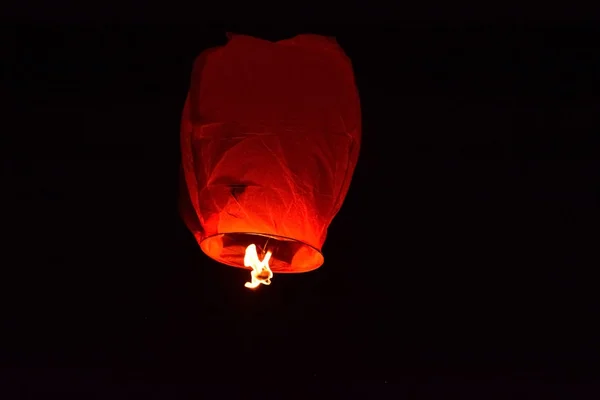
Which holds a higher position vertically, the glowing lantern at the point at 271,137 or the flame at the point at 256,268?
the glowing lantern at the point at 271,137

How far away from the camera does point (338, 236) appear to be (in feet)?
9.21

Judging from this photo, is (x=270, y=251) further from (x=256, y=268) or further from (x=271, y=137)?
(x=271, y=137)

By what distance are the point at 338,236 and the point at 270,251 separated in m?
1.10

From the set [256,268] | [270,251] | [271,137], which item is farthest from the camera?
[270,251]

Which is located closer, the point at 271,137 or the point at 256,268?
the point at 271,137

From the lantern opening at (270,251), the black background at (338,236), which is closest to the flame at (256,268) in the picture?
the lantern opening at (270,251)

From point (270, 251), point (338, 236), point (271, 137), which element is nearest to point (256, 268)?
point (270, 251)

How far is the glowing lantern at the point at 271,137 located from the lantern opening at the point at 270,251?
0.18 meters

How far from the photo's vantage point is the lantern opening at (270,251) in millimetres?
1644

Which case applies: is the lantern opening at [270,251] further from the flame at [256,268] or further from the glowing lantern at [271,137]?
the glowing lantern at [271,137]

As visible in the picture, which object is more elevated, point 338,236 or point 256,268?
point 338,236

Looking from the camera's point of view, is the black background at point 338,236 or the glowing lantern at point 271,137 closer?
the glowing lantern at point 271,137

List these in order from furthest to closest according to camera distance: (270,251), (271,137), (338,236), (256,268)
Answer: (338,236), (270,251), (256,268), (271,137)

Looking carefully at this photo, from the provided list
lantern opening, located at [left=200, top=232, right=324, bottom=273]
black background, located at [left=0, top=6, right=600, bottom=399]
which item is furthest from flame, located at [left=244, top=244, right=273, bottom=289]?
black background, located at [left=0, top=6, right=600, bottom=399]
